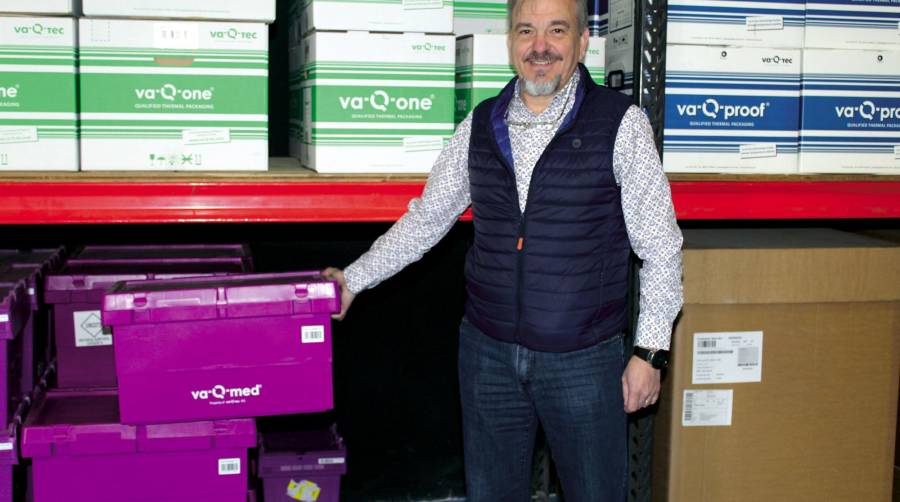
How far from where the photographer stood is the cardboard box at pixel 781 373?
2277 millimetres

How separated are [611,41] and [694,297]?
24.5 inches

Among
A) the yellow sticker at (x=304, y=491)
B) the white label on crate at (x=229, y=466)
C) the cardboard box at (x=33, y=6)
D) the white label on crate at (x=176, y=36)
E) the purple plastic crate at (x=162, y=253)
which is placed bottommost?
the yellow sticker at (x=304, y=491)

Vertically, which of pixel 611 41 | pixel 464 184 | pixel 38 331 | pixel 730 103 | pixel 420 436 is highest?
pixel 611 41

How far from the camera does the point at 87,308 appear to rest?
2.34 metres

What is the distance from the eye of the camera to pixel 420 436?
3.06 meters

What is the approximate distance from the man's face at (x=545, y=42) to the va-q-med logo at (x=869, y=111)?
31.4 inches

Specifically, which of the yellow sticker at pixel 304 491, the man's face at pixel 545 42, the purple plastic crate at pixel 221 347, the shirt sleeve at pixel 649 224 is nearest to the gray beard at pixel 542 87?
the man's face at pixel 545 42

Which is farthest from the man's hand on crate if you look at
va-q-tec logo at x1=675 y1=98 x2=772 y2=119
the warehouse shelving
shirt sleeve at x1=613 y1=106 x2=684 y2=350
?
va-q-tec logo at x1=675 y1=98 x2=772 y2=119

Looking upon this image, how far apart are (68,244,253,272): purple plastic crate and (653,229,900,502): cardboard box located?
110 centimetres

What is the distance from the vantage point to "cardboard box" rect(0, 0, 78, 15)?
1.95m

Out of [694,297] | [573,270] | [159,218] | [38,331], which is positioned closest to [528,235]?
[573,270]

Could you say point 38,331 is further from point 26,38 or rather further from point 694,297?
point 694,297

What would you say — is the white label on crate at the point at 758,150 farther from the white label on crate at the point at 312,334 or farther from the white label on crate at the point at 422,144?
the white label on crate at the point at 312,334

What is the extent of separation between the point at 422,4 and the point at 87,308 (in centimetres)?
104
